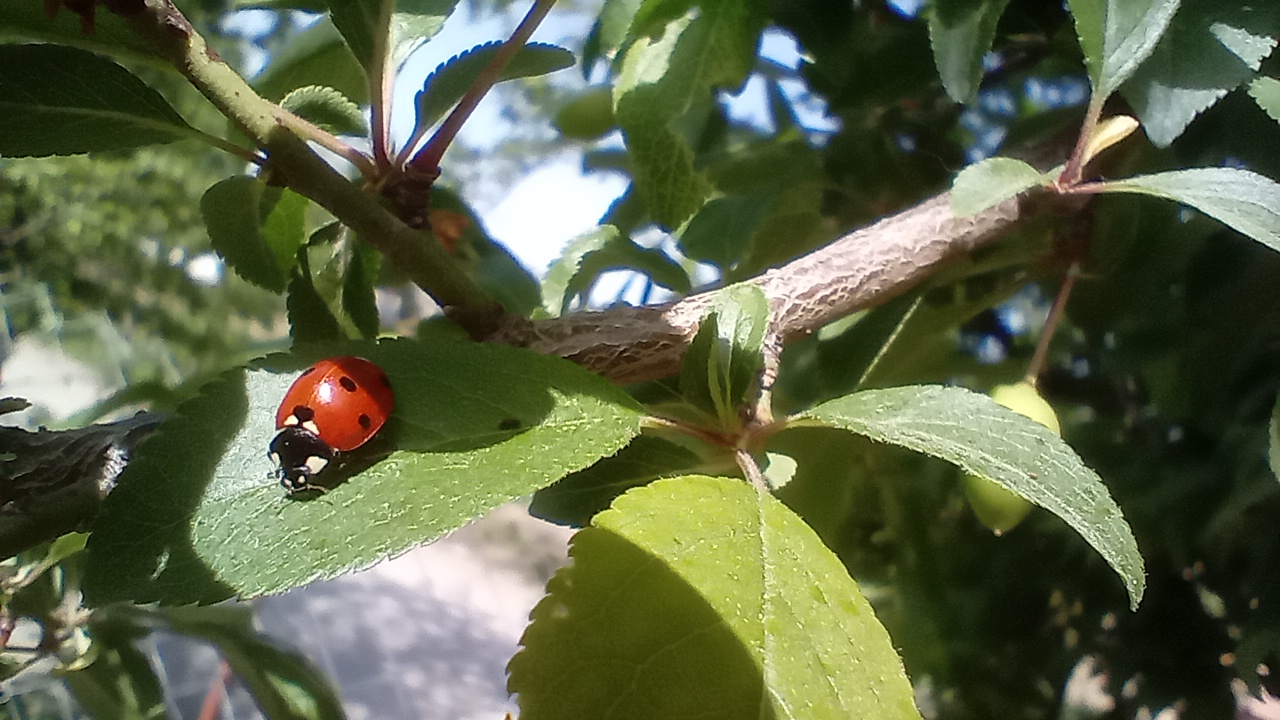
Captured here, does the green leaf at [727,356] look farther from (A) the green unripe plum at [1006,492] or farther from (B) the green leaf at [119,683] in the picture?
(B) the green leaf at [119,683]

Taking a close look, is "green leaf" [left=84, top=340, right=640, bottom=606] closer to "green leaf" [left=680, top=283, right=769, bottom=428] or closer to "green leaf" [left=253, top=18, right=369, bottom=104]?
"green leaf" [left=680, top=283, right=769, bottom=428]

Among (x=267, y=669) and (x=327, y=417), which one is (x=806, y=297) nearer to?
(x=327, y=417)

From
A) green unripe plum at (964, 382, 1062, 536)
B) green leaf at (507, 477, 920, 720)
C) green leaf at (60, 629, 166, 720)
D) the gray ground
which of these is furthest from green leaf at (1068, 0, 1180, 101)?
the gray ground

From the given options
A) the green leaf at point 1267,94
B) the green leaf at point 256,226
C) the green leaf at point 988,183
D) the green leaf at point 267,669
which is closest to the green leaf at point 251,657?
the green leaf at point 267,669

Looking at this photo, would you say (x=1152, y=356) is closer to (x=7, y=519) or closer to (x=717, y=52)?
(x=717, y=52)

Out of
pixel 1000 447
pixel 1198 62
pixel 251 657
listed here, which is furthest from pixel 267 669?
pixel 1198 62
